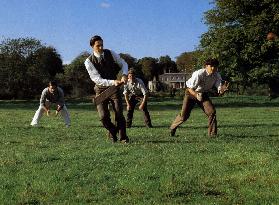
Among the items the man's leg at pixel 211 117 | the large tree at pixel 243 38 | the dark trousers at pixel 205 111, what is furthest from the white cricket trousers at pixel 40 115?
the large tree at pixel 243 38

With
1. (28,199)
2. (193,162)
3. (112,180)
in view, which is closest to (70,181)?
(112,180)

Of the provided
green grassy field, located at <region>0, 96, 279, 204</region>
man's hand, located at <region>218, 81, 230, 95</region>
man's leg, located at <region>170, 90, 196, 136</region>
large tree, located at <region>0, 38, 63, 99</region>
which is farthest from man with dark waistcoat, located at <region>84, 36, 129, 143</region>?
large tree, located at <region>0, 38, 63, 99</region>

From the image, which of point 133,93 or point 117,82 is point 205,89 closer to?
point 117,82

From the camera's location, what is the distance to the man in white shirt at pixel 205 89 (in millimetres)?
14648

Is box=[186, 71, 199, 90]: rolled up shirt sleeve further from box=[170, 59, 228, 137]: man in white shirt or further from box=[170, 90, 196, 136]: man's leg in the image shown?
box=[170, 90, 196, 136]: man's leg

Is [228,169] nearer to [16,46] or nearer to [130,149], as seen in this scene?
[130,149]

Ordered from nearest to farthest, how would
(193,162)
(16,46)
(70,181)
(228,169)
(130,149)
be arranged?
1. (70,181)
2. (228,169)
3. (193,162)
4. (130,149)
5. (16,46)

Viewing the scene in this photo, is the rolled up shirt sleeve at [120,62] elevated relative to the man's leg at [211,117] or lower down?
elevated

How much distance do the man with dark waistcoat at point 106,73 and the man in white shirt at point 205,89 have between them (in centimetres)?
253

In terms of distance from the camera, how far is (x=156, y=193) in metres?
6.98

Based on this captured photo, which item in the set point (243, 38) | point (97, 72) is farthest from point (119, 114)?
point (243, 38)

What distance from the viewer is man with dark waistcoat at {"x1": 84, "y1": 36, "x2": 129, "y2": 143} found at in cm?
1265

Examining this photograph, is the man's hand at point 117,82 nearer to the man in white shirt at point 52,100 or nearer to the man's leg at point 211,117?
the man's leg at point 211,117

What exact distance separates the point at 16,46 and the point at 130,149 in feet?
298
